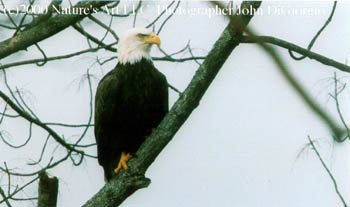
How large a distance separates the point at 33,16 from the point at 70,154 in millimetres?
962

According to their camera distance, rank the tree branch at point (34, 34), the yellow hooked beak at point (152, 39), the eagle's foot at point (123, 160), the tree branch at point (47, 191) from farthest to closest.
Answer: the yellow hooked beak at point (152, 39) < the eagle's foot at point (123, 160) < the tree branch at point (34, 34) < the tree branch at point (47, 191)

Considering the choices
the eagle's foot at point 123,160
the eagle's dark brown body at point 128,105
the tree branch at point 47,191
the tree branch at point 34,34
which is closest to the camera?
the tree branch at point 47,191

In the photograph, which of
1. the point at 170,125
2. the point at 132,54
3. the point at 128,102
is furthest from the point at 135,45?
the point at 170,125

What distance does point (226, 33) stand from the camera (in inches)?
108

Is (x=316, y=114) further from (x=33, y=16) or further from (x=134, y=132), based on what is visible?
(x=134, y=132)

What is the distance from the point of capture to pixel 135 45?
415 cm

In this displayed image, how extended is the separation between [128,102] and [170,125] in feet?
3.18

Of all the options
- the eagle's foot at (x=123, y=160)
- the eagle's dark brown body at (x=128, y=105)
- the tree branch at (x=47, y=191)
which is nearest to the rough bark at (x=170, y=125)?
the tree branch at (x=47, y=191)

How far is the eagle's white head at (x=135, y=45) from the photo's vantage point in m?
4.02

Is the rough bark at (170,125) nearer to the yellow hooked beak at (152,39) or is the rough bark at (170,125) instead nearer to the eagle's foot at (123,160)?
the eagle's foot at (123,160)

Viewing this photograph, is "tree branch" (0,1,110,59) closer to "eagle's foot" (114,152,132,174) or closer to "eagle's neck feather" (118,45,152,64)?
"eagle's foot" (114,152,132,174)

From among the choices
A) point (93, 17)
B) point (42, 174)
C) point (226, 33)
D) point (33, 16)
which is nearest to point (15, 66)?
point (33, 16)

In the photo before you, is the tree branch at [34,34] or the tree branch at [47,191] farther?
the tree branch at [34,34]

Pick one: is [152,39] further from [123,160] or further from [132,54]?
[123,160]
